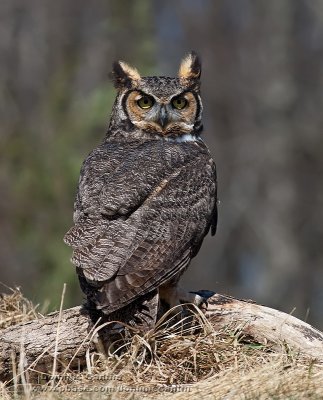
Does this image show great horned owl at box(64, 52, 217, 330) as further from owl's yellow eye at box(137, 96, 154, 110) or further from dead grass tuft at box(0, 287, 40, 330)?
dead grass tuft at box(0, 287, 40, 330)

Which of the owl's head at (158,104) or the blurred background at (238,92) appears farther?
the blurred background at (238,92)

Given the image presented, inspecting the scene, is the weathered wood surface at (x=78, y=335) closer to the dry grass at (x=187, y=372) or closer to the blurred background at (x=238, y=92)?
the dry grass at (x=187, y=372)

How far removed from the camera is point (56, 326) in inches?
254

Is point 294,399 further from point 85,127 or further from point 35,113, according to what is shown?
point 35,113

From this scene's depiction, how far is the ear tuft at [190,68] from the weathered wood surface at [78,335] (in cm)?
217

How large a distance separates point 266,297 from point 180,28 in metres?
7.85

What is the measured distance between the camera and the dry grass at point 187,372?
514 cm

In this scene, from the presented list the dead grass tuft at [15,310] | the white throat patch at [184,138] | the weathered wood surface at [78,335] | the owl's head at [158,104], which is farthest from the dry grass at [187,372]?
the owl's head at [158,104]

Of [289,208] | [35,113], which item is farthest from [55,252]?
[289,208]

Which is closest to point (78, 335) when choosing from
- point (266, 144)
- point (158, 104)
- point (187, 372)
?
point (187, 372)

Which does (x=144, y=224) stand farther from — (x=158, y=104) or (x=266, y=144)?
(x=266, y=144)

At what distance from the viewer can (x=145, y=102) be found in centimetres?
786

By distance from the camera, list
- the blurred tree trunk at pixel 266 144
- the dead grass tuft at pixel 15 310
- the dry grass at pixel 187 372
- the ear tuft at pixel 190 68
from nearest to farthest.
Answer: the dry grass at pixel 187 372
the dead grass tuft at pixel 15 310
the ear tuft at pixel 190 68
the blurred tree trunk at pixel 266 144

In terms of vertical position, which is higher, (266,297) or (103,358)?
(103,358)
